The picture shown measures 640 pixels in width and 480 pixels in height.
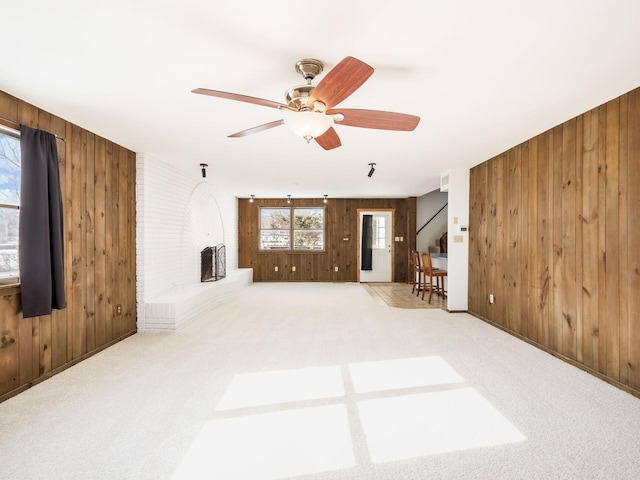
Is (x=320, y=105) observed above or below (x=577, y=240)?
above

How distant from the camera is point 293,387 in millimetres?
2561

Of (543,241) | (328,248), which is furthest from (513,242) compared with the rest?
(328,248)

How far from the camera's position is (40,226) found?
8.41ft

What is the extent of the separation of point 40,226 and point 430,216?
8.05m

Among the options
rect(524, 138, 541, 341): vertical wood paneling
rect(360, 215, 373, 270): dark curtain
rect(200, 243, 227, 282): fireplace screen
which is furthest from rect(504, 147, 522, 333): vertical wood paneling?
rect(200, 243, 227, 282): fireplace screen

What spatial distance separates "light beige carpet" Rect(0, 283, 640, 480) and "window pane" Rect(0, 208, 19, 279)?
1005 mm

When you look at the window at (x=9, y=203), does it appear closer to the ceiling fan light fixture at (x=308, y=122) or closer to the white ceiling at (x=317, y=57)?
the white ceiling at (x=317, y=57)

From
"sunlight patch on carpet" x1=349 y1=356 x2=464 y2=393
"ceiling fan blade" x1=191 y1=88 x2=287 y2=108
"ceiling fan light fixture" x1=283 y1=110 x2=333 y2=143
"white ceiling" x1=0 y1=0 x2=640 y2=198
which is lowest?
"sunlight patch on carpet" x1=349 y1=356 x2=464 y2=393

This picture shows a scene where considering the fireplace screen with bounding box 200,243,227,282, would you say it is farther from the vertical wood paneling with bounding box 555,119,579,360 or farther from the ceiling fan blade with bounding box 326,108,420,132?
the vertical wood paneling with bounding box 555,119,579,360

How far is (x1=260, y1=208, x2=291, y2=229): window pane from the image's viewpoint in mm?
8680

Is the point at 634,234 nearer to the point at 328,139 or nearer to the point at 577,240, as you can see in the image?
the point at 577,240

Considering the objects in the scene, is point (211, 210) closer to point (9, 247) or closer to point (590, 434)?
point (9, 247)

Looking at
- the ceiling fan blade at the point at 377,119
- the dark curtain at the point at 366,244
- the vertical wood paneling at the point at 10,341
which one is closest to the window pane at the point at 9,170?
the vertical wood paneling at the point at 10,341

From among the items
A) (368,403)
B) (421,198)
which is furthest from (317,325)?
(421,198)
